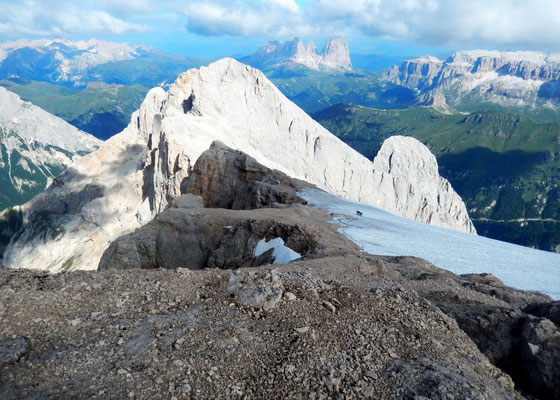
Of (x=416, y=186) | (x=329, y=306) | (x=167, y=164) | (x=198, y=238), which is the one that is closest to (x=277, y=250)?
(x=198, y=238)

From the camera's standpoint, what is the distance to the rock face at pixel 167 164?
278 ft

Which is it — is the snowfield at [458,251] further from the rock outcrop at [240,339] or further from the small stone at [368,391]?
the small stone at [368,391]

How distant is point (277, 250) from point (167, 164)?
57.6 metres

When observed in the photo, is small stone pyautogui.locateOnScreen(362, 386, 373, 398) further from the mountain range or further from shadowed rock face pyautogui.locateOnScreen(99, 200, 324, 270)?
shadowed rock face pyautogui.locateOnScreen(99, 200, 324, 270)

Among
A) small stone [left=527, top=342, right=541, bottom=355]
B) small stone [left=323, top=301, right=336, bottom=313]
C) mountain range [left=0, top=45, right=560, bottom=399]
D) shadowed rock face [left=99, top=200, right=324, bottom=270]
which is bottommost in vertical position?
shadowed rock face [left=99, top=200, right=324, bottom=270]

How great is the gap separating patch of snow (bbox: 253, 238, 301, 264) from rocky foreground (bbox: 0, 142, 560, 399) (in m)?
7.24

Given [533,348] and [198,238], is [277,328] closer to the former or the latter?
[533,348]

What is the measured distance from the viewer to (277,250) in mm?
23766

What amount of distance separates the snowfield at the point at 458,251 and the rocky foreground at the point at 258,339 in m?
14.4

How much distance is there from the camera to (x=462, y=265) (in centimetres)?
2886

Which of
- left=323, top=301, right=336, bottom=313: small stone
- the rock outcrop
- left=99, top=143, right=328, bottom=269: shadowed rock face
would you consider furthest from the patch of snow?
left=323, top=301, right=336, bottom=313: small stone

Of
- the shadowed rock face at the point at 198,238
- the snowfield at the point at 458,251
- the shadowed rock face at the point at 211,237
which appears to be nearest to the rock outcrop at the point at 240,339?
the shadowed rock face at the point at 211,237

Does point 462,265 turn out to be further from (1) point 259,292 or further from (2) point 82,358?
(2) point 82,358

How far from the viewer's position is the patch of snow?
22.3 metres
